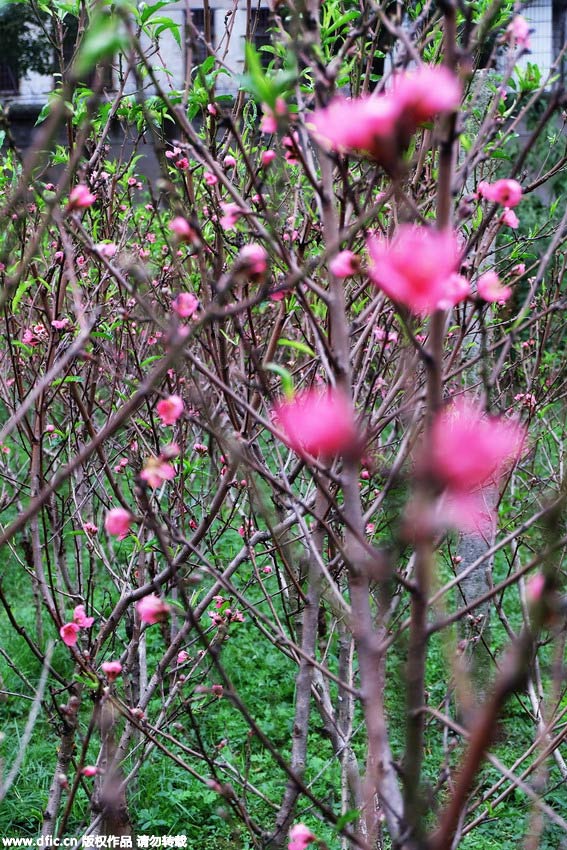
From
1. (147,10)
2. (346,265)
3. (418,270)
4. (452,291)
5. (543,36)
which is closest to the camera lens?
(418,270)

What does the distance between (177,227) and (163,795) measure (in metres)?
2.87

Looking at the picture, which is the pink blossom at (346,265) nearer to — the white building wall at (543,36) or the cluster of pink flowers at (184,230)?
the cluster of pink flowers at (184,230)

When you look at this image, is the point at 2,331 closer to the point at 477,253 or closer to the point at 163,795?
the point at 163,795

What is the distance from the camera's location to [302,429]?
0.84 metres

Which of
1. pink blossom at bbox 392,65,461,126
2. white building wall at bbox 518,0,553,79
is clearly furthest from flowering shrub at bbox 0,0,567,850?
white building wall at bbox 518,0,553,79

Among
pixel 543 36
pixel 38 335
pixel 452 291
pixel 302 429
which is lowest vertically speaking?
pixel 302 429

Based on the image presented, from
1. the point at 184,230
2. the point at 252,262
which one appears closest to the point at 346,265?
the point at 252,262

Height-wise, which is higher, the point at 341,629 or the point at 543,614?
the point at 341,629

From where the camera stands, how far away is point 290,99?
1964 mm

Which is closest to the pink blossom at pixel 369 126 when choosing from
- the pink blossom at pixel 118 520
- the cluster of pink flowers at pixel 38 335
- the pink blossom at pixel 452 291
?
the pink blossom at pixel 452 291

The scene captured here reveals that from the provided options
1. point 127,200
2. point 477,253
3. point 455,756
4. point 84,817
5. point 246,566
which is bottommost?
point 84,817

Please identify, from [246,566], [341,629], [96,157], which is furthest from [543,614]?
[246,566]

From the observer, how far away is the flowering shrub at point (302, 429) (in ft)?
2.72

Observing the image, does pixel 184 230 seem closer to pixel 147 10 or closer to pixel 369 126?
pixel 369 126
